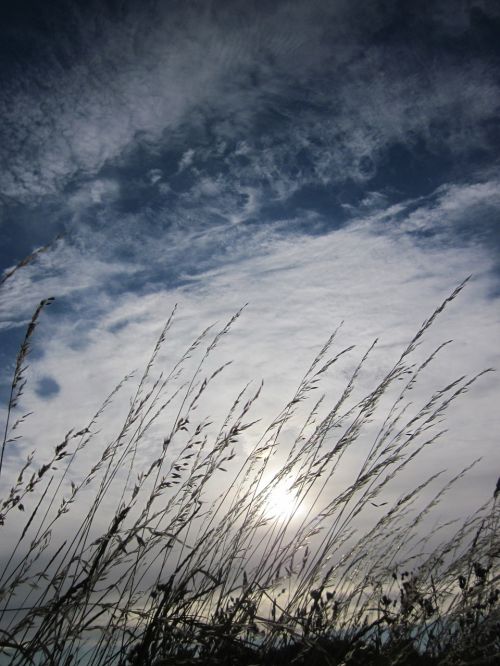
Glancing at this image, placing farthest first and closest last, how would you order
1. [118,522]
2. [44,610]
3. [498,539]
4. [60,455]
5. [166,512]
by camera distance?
[498,539] → [166,512] → [60,455] → [118,522] → [44,610]

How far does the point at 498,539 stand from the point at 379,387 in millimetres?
977

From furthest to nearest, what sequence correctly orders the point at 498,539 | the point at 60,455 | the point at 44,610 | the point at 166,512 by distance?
1. the point at 498,539
2. the point at 166,512
3. the point at 60,455
4. the point at 44,610

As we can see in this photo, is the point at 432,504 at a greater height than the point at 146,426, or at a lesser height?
lesser

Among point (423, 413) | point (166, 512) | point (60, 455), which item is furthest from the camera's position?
point (423, 413)

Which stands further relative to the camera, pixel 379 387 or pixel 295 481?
pixel 379 387

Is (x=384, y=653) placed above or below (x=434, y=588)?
above

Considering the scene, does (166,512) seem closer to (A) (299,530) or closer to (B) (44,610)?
(A) (299,530)

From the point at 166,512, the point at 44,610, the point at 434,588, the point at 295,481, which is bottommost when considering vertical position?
the point at 434,588

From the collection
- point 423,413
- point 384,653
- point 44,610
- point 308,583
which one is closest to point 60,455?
point 44,610

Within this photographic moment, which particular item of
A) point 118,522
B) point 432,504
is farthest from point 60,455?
point 432,504

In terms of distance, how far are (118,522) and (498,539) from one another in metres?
2.04

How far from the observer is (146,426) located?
257 centimetres

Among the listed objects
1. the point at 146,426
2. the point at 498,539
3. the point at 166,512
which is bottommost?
the point at 498,539

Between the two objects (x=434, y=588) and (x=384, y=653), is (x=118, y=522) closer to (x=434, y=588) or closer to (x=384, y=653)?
(x=384, y=653)
